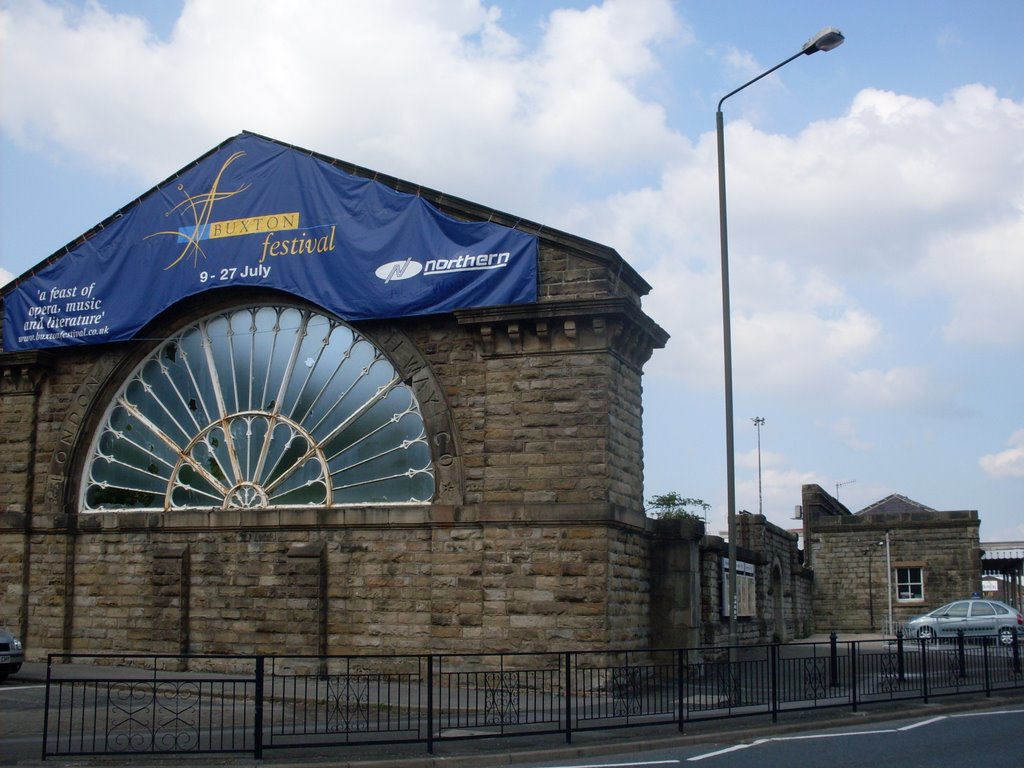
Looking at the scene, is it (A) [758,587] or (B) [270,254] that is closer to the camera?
(B) [270,254]

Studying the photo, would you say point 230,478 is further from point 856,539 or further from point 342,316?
point 856,539

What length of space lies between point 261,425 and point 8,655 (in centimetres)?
568

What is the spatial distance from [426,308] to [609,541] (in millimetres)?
5059

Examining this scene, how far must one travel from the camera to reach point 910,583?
43438 millimetres

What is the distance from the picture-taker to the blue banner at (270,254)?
19391 millimetres

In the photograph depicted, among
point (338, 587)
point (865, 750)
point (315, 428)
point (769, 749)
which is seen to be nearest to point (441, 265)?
point (315, 428)

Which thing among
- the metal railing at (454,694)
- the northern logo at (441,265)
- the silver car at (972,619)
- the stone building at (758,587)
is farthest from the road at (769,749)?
the silver car at (972,619)

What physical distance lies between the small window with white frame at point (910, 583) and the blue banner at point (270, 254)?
3015cm

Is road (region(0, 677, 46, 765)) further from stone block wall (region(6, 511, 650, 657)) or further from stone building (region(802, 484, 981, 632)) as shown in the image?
stone building (region(802, 484, 981, 632))

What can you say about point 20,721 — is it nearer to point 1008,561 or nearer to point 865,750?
point 865,750

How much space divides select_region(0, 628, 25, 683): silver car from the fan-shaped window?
3670 mm

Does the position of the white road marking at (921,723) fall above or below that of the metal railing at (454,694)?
below

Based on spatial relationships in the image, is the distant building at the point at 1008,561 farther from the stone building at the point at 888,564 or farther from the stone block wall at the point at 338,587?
the stone block wall at the point at 338,587

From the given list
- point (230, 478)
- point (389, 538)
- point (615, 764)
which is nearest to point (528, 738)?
point (615, 764)
